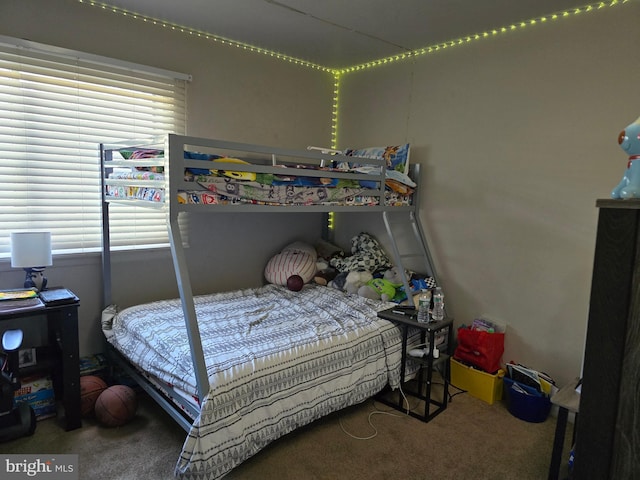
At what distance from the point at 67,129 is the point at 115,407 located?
1.68m

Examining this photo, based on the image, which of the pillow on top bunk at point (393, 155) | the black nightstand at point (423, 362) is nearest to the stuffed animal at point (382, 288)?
the black nightstand at point (423, 362)

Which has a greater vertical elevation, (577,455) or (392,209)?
(392,209)

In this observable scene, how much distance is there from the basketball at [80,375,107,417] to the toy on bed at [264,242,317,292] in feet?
4.74

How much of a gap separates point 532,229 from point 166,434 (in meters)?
2.54

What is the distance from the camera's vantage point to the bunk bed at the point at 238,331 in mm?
1824

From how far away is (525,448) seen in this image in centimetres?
223

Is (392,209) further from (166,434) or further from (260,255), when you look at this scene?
(166,434)

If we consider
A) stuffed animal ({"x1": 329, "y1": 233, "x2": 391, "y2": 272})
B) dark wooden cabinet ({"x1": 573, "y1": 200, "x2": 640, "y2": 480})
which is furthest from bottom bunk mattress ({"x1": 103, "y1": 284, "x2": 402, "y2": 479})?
dark wooden cabinet ({"x1": 573, "y1": 200, "x2": 640, "y2": 480})

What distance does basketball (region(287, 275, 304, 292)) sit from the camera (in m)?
3.25

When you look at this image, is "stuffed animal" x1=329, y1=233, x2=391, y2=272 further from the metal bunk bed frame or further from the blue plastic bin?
the blue plastic bin

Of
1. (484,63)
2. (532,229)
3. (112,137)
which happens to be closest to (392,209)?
(532,229)

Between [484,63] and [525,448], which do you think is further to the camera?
[484,63]

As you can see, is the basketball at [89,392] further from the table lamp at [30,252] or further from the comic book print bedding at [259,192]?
the comic book print bedding at [259,192]

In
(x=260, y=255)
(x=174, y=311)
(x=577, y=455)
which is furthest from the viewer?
(x=260, y=255)
